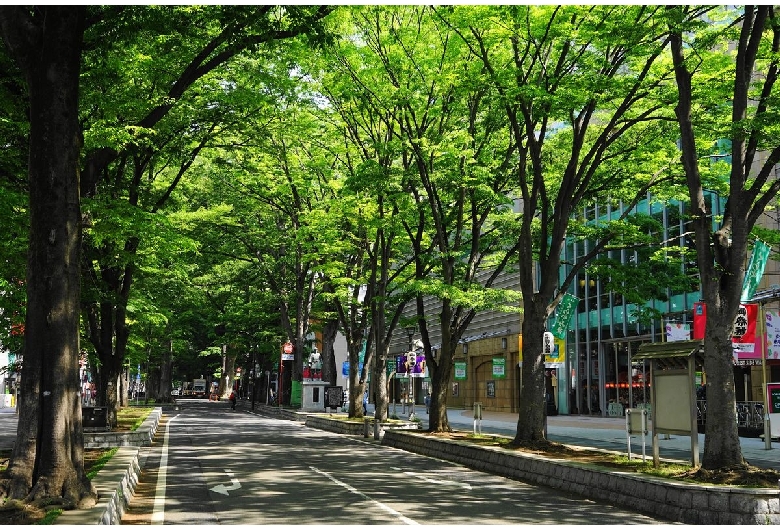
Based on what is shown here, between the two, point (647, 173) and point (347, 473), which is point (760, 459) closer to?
point (647, 173)

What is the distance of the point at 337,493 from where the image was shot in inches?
555

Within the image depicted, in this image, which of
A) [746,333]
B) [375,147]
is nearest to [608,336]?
[746,333]

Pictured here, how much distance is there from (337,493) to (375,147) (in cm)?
1443

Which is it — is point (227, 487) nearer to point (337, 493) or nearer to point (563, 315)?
point (337, 493)

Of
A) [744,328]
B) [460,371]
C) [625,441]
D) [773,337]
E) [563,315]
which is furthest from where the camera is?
[460,371]

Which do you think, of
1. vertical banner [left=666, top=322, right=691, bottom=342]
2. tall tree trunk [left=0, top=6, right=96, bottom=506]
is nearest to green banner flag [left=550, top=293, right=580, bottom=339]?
vertical banner [left=666, top=322, right=691, bottom=342]

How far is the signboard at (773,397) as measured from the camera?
23906 mm

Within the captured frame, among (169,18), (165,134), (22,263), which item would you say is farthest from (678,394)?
(165,134)

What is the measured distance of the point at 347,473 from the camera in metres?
17.5

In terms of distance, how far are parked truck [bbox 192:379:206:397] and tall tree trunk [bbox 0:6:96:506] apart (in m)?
103

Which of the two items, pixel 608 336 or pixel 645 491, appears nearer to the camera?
pixel 645 491

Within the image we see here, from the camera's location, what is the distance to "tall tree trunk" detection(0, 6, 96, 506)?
1056 cm

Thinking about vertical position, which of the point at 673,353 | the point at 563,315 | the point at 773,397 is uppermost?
the point at 563,315

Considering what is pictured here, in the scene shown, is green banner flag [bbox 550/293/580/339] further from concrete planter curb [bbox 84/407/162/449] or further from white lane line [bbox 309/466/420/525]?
concrete planter curb [bbox 84/407/162/449]
